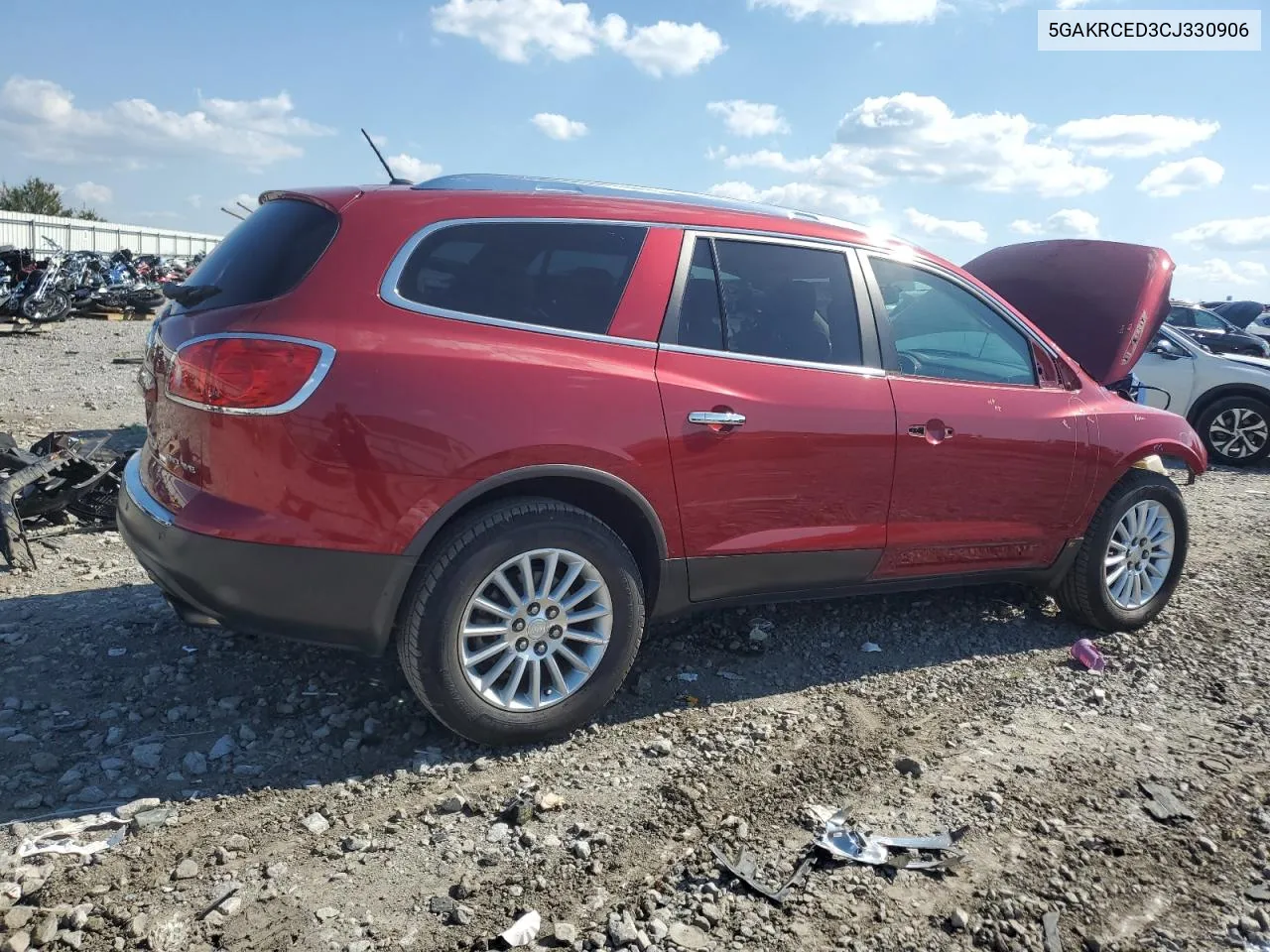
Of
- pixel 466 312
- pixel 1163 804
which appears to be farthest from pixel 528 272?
pixel 1163 804

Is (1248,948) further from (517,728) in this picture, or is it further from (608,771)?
(517,728)

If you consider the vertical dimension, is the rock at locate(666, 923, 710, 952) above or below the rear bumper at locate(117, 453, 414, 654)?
below

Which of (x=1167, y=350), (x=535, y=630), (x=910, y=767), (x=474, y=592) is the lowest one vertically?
(x=910, y=767)

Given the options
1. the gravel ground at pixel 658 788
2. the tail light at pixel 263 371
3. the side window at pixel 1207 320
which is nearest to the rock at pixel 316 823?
the gravel ground at pixel 658 788

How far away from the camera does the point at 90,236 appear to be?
4325 cm

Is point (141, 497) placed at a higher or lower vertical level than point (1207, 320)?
lower

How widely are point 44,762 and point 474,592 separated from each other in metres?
1.48

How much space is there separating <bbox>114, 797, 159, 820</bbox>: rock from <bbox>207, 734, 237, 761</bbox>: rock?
0.87ft

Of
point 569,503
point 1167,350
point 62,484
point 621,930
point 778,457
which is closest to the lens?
point 621,930

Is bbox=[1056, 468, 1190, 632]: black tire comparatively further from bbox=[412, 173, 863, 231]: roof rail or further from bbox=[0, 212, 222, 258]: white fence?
bbox=[0, 212, 222, 258]: white fence

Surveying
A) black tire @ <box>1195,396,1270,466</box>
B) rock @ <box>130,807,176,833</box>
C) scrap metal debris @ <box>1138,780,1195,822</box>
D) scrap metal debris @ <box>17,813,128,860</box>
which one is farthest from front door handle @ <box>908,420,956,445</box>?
black tire @ <box>1195,396,1270,466</box>

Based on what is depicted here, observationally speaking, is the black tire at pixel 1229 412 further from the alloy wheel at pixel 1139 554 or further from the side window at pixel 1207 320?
the side window at pixel 1207 320

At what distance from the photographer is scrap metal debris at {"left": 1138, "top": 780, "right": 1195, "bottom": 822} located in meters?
3.15

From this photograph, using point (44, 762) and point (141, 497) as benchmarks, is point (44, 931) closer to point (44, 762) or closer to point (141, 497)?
point (44, 762)
